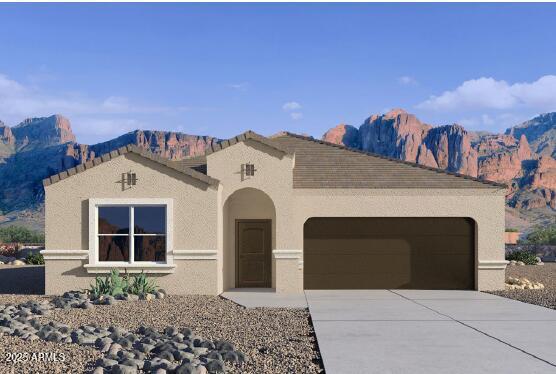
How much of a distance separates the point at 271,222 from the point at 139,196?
418 centimetres

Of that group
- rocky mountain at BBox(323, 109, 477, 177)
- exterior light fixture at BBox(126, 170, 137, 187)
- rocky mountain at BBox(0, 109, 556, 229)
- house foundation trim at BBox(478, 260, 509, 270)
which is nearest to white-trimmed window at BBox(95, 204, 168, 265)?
exterior light fixture at BBox(126, 170, 137, 187)

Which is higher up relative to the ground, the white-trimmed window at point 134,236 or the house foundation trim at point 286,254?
the white-trimmed window at point 134,236

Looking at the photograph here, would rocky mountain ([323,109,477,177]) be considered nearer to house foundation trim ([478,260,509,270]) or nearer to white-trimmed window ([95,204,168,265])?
house foundation trim ([478,260,509,270])

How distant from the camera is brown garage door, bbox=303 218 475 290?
19297 millimetres

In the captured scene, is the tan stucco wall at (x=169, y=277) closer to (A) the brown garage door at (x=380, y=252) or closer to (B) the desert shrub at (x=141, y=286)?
(B) the desert shrub at (x=141, y=286)

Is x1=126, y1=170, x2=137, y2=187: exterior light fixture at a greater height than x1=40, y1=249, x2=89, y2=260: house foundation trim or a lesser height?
greater

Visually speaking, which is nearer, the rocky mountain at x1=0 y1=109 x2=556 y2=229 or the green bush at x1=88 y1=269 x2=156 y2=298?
the green bush at x1=88 y1=269 x2=156 y2=298

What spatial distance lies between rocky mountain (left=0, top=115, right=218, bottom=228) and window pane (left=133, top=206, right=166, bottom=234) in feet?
242

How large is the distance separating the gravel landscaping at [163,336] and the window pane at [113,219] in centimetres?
270

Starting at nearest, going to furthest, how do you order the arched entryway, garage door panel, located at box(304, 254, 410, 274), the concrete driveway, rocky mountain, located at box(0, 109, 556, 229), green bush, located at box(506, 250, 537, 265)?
the concrete driveway < garage door panel, located at box(304, 254, 410, 274) < the arched entryway < green bush, located at box(506, 250, 537, 265) < rocky mountain, located at box(0, 109, 556, 229)

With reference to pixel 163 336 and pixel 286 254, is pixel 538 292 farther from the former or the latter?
pixel 163 336

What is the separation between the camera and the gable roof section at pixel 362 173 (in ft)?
62.3

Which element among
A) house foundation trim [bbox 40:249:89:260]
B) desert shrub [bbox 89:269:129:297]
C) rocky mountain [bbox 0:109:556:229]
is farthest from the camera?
rocky mountain [bbox 0:109:556:229]

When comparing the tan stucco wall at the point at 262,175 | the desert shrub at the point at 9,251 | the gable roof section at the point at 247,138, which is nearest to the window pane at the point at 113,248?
the tan stucco wall at the point at 262,175
